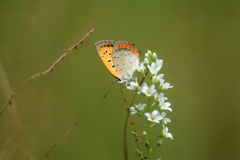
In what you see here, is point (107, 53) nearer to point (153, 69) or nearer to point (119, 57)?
point (119, 57)

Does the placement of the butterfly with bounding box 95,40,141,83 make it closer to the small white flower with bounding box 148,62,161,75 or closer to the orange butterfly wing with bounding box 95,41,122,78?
the orange butterfly wing with bounding box 95,41,122,78

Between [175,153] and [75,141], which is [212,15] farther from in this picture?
[75,141]

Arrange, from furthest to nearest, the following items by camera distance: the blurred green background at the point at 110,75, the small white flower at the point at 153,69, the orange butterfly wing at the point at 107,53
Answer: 1. the blurred green background at the point at 110,75
2. the orange butterfly wing at the point at 107,53
3. the small white flower at the point at 153,69

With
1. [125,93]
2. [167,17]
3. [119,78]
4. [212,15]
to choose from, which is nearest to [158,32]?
[167,17]

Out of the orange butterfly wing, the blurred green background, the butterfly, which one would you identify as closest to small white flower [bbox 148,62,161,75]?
the butterfly

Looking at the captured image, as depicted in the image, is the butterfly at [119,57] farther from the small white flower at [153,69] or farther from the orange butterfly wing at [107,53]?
the small white flower at [153,69]

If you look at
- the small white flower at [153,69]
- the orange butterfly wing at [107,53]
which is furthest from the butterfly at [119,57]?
the small white flower at [153,69]
